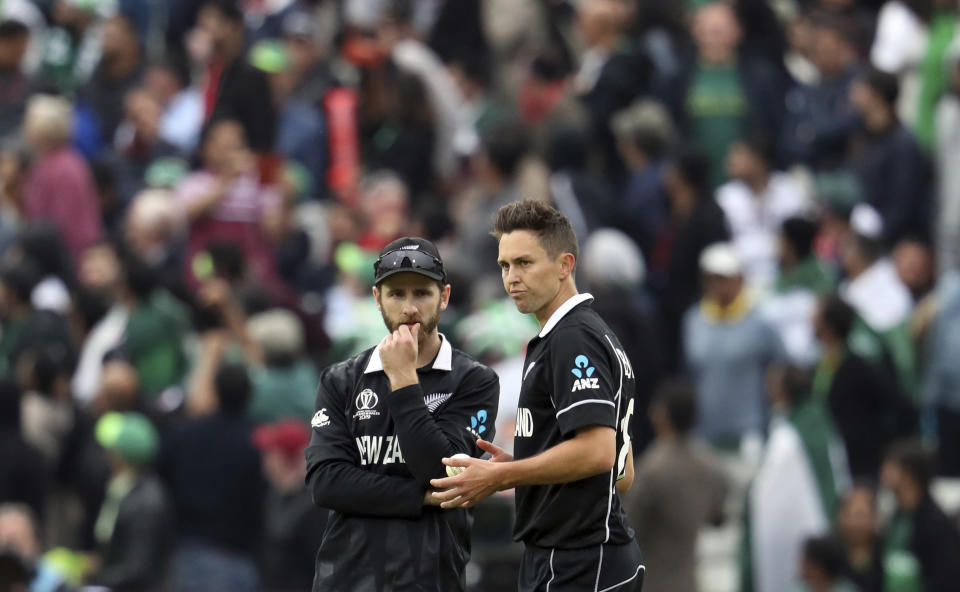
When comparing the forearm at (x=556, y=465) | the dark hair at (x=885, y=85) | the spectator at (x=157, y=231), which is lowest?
the forearm at (x=556, y=465)

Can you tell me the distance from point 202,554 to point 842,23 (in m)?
7.83

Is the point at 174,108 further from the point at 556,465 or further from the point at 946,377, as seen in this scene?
the point at 556,465

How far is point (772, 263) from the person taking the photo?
45.8 ft

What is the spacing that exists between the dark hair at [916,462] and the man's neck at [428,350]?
598 cm

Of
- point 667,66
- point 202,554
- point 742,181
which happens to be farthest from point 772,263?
point 202,554

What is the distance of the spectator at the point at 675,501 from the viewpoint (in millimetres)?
10680

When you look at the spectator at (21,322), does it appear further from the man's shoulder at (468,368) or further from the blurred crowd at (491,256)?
the man's shoulder at (468,368)

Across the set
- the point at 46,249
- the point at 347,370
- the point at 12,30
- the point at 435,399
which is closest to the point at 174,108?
the point at 12,30

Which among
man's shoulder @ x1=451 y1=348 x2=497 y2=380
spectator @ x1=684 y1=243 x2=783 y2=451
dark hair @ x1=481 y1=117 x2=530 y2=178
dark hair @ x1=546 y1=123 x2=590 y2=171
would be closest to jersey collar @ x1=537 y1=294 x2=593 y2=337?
man's shoulder @ x1=451 y1=348 x2=497 y2=380

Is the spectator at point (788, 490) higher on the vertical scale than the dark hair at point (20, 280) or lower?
lower

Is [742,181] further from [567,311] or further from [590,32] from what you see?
[567,311]

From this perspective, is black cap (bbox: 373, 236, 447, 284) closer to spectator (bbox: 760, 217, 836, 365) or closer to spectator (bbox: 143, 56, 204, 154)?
spectator (bbox: 760, 217, 836, 365)

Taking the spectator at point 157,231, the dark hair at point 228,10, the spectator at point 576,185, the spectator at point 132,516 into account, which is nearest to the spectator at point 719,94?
the spectator at point 576,185

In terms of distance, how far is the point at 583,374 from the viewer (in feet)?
18.4
